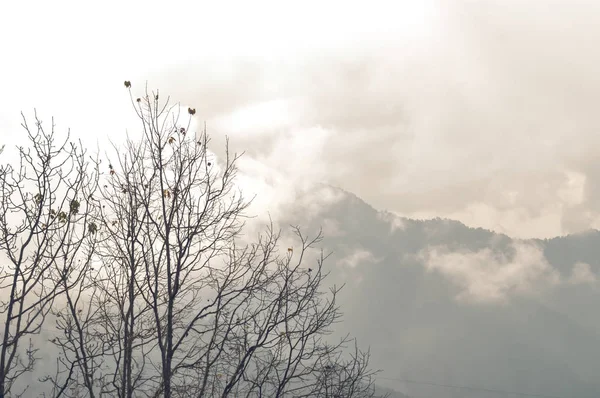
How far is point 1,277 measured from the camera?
1187 centimetres

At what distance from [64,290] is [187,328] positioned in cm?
256

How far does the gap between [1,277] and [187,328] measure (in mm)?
3619

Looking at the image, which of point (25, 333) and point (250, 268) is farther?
point (250, 268)

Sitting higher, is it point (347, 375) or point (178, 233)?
point (178, 233)

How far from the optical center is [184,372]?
1270 cm

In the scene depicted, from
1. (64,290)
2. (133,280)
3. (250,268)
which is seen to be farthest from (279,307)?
(64,290)

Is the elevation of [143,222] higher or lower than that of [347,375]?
higher

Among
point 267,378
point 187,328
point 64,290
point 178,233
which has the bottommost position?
point 267,378

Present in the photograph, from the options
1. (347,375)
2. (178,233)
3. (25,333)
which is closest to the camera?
(25,333)

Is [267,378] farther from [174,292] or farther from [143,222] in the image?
[143,222]

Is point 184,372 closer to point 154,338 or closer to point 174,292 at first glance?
point 154,338

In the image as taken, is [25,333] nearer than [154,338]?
Yes

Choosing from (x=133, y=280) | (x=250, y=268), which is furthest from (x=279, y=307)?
(x=133, y=280)

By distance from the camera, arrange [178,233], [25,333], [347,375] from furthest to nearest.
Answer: [347,375] → [178,233] → [25,333]
